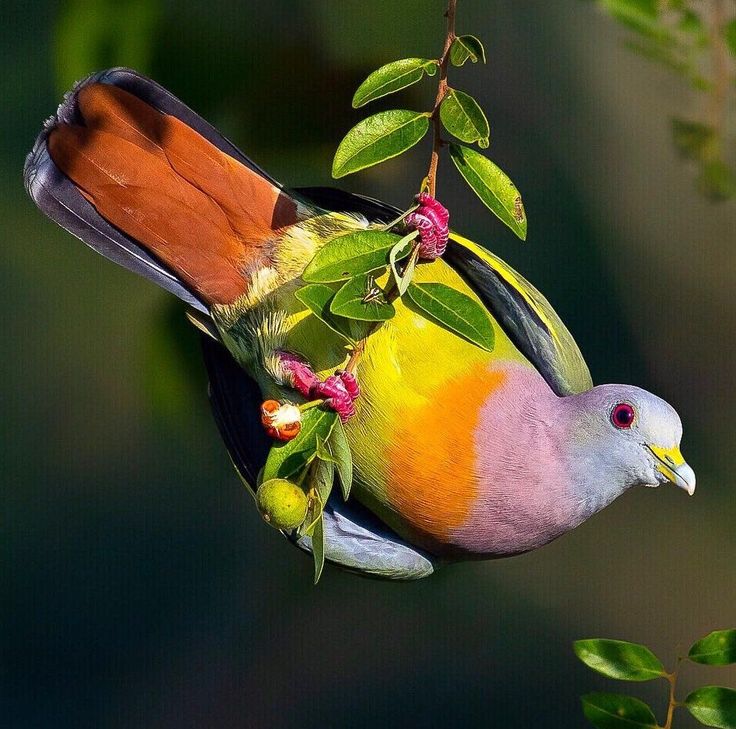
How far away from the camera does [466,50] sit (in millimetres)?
844

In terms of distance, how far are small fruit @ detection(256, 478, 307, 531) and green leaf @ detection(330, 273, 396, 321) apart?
134 millimetres

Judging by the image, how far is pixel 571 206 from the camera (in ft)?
5.90

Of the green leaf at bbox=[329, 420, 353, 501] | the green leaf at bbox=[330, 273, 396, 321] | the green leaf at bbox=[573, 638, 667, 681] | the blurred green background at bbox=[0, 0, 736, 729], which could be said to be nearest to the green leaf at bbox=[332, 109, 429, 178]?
the green leaf at bbox=[330, 273, 396, 321]

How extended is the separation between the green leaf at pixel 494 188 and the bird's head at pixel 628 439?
32 cm

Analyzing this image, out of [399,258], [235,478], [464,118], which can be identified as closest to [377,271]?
[399,258]

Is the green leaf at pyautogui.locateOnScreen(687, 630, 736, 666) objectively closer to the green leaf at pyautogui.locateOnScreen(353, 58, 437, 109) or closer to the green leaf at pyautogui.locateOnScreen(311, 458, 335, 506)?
the green leaf at pyautogui.locateOnScreen(311, 458, 335, 506)

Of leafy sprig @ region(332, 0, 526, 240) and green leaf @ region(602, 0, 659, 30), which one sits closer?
leafy sprig @ region(332, 0, 526, 240)

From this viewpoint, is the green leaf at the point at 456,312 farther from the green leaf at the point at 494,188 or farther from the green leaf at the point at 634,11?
the green leaf at the point at 634,11

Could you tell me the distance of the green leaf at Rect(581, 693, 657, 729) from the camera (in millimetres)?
935

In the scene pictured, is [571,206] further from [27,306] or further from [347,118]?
[27,306]

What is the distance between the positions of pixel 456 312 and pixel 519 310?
0.34 meters

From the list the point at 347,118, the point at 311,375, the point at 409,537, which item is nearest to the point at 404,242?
the point at 311,375

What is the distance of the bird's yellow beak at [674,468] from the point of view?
1116 millimetres

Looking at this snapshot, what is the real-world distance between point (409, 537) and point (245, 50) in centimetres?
80
